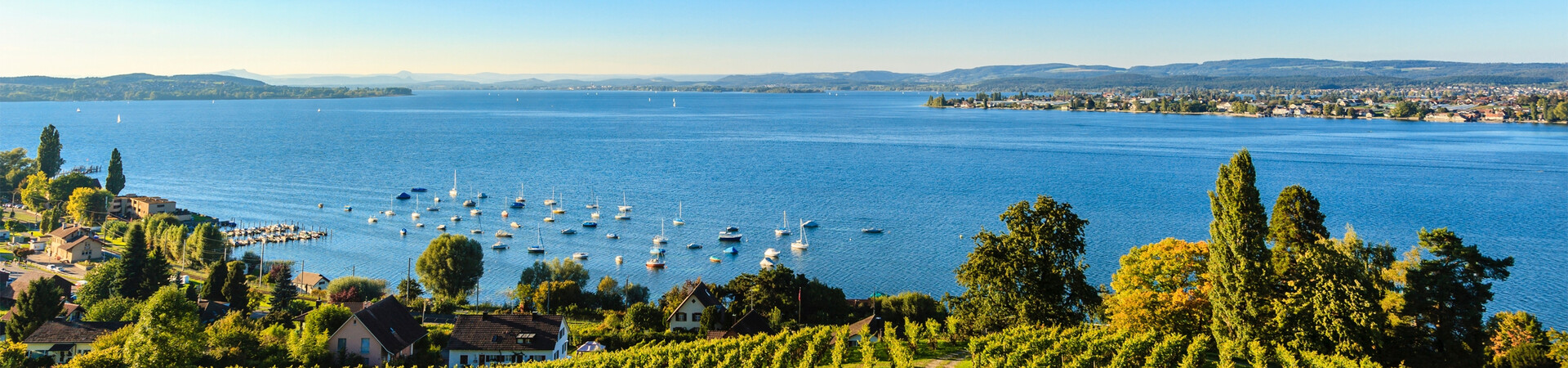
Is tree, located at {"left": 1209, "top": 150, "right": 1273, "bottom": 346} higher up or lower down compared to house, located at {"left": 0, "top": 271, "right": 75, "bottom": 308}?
higher up

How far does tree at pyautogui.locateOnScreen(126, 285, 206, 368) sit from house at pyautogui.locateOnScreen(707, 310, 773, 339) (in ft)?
47.9

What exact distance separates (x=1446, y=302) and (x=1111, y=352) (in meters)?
8.19

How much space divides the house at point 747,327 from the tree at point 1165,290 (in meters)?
11.7

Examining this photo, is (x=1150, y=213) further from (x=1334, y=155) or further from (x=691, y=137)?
(x=691, y=137)

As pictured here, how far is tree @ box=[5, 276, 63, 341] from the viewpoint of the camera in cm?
3073

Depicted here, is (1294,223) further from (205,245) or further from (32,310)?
(205,245)

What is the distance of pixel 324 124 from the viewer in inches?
6363

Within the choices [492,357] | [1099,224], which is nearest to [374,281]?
[492,357]

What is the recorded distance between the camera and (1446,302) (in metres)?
22.2

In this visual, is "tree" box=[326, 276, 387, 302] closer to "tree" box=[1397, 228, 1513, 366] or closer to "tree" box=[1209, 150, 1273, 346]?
"tree" box=[1209, 150, 1273, 346]

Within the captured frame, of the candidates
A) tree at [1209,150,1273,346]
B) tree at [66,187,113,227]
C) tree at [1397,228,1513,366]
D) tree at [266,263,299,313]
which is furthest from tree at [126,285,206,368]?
tree at [66,187,113,227]

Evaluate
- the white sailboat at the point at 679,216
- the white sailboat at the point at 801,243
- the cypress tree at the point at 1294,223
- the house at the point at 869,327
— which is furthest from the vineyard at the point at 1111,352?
the white sailboat at the point at 679,216

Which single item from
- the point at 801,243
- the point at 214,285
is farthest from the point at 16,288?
the point at 801,243

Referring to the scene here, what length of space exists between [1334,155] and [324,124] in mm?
150280
